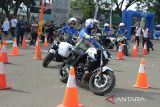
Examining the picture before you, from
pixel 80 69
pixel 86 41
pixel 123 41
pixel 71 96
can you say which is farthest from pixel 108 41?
pixel 71 96

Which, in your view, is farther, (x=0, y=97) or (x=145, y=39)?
(x=145, y=39)

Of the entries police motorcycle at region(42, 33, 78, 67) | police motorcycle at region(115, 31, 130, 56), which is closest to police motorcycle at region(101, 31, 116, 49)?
police motorcycle at region(115, 31, 130, 56)

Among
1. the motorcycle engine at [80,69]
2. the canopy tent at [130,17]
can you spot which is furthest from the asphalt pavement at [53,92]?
the canopy tent at [130,17]

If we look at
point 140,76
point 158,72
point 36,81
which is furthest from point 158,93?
point 158,72

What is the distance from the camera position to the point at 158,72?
14.1 metres

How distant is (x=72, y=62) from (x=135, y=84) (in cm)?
175

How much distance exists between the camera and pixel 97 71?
903 cm

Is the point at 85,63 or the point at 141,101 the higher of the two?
the point at 85,63

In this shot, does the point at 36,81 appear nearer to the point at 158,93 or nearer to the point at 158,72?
the point at 158,93

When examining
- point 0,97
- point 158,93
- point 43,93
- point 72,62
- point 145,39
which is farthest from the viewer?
point 145,39

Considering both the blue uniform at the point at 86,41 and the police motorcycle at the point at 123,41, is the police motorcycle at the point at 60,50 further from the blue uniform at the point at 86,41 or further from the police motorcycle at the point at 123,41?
the police motorcycle at the point at 123,41

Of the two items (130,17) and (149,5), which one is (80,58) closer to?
(130,17)

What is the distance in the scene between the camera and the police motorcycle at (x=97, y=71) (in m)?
8.80

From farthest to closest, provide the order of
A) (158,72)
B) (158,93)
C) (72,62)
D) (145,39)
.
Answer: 1. (145,39)
2. (158,72)
3. (72,62)
4. (158,93)
